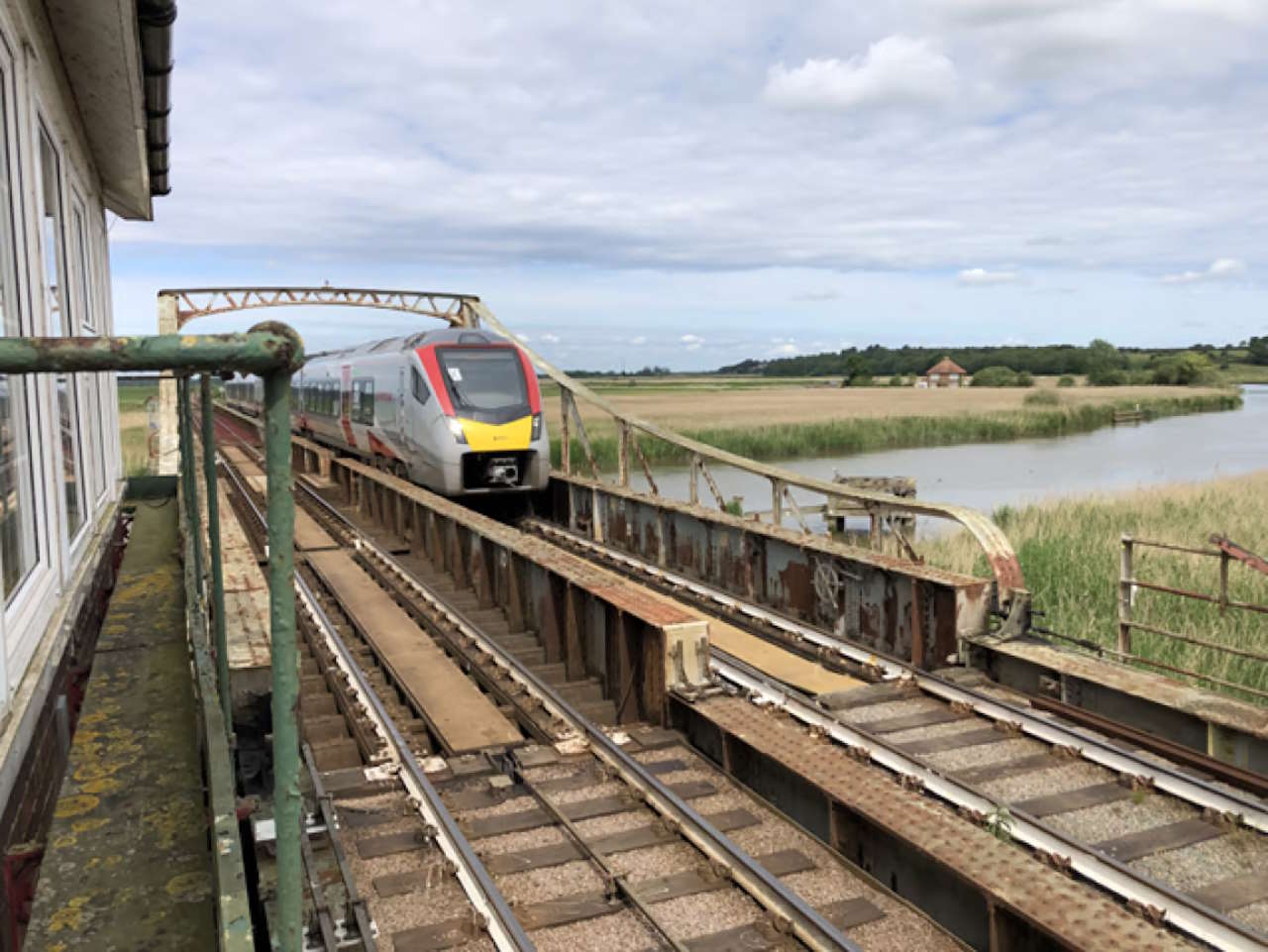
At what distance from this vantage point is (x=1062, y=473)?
34938mm

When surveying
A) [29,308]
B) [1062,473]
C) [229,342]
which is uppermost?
[29,308]

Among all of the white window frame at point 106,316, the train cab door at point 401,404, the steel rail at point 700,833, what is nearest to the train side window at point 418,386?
the train cab door at point 401,404

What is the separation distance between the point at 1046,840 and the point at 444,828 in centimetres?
317

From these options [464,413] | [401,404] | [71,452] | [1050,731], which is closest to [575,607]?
[1050,731]

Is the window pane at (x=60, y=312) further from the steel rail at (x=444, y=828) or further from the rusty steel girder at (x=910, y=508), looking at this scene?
the rusty steel girder at (x=910, y=508)

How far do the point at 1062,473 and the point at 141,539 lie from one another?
1264 inches

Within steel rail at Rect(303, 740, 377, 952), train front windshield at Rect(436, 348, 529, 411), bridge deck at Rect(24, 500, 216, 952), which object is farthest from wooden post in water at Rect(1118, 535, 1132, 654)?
train front windshield at Rect(436, 348, 529, 411)

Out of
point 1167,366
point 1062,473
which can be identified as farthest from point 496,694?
point 1167,366

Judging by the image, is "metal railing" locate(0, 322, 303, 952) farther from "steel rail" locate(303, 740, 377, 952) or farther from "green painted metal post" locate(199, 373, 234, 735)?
"steel rail" locate(303, 740, 377, 952)

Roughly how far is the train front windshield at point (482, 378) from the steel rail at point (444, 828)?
24.8 ft

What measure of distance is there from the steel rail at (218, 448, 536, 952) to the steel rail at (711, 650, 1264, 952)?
2573mm

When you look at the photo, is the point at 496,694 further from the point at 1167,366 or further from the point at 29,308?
the point at 1167,366

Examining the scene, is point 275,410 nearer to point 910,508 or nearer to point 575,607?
point 575,607

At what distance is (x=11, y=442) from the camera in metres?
4.29
